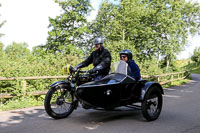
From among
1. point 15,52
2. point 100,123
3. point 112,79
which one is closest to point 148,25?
point 15,52

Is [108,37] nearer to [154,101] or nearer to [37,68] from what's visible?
[37,68]

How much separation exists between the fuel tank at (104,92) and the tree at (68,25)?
23.8m

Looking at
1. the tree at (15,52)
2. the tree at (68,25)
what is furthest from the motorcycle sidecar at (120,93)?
the tree at (68,25)

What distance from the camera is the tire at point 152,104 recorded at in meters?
5.10

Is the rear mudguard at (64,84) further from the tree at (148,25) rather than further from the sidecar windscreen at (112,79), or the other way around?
the tree at (148,25)

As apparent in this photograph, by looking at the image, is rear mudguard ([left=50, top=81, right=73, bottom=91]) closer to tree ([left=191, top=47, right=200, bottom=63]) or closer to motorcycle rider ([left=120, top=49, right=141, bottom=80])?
motorcycle rider ([left=120, top=49, right=141, bottom=80])

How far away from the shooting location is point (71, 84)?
17.1ft

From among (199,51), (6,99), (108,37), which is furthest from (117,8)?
(199,51)

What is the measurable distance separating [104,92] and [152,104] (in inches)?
60.7

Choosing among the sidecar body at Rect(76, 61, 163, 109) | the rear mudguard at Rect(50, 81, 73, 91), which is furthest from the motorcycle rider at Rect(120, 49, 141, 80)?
the rear mudguard at Rect(50, 81, 73, 91)

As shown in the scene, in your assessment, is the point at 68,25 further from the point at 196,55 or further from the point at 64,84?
the point at 196,55

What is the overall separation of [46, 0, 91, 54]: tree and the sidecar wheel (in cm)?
2315

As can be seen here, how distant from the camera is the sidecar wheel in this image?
4.91 meters

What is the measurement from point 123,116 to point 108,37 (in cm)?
2759
